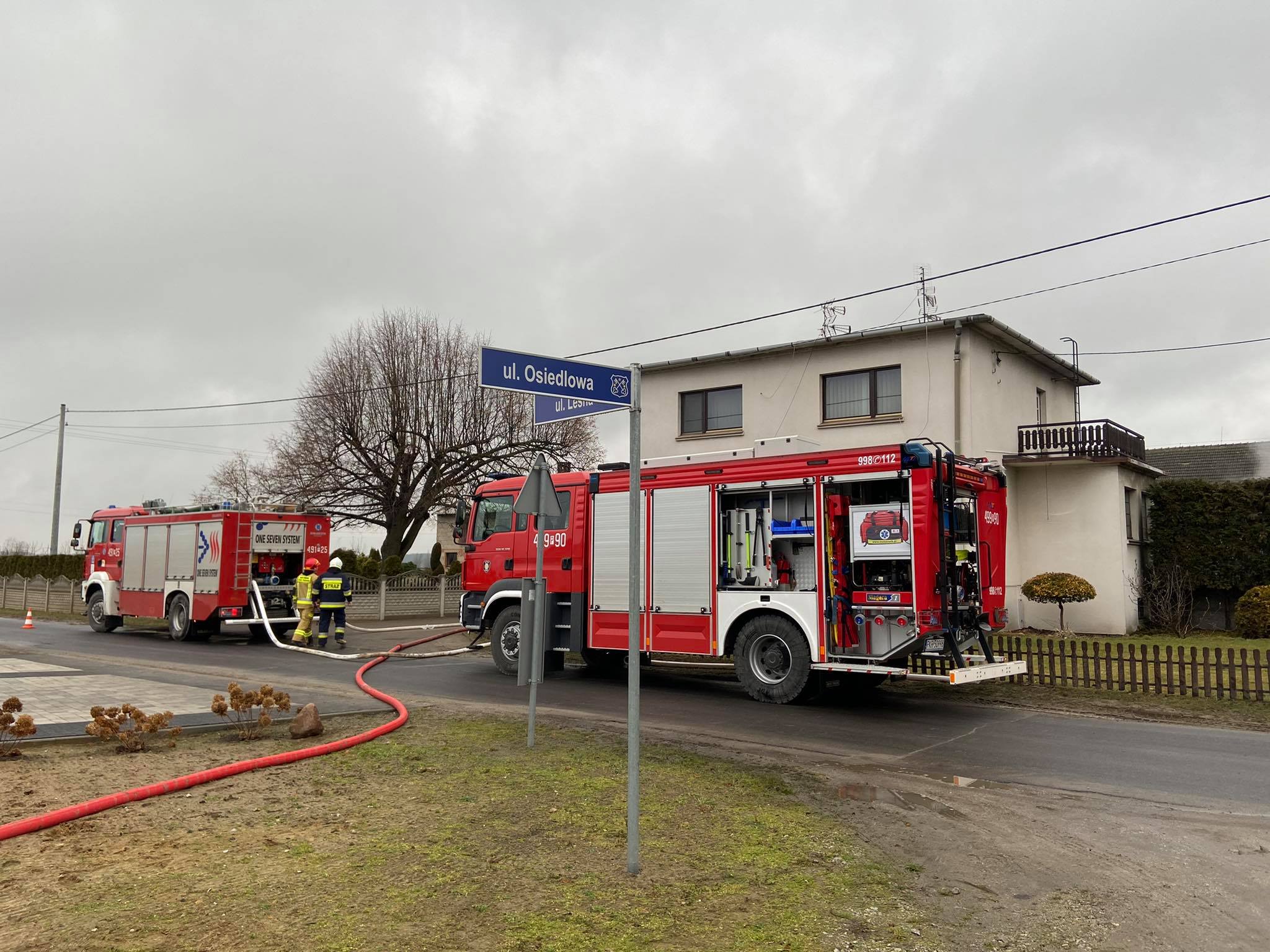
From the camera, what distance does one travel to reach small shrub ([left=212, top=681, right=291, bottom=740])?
25.6ft

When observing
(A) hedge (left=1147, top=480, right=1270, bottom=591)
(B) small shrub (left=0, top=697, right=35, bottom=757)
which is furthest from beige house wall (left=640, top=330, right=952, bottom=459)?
(B) small shrub (left=0, top=697, right=35, bottom=757)

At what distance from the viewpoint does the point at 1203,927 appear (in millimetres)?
4176

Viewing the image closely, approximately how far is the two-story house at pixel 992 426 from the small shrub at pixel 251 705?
40.4 ft

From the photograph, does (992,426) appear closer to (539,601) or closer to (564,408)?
(539,601)

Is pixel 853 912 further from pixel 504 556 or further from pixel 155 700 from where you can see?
pixel 504 556

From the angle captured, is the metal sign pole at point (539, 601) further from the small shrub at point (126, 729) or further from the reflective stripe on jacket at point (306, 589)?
the reflective stripe on jacket at point (306, 589)

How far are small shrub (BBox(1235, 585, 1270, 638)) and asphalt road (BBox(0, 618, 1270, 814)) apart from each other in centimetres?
1041

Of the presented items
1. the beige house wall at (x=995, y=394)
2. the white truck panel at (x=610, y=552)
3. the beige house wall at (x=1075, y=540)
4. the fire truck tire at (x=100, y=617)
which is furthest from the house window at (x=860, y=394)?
the fire truck tire at (x=100, y=617)

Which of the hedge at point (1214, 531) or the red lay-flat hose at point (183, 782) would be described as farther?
the hedge at point (1214, 531)

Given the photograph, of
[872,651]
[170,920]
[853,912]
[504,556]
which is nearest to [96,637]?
[504,556]

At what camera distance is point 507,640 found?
13531 mm

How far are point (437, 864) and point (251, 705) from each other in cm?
412

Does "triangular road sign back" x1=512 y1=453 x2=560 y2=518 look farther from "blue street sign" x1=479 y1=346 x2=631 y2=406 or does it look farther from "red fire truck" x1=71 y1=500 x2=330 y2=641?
"red fire truck" x1=71 y1=500 x2=330 y2=641

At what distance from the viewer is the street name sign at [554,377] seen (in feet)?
15.5
